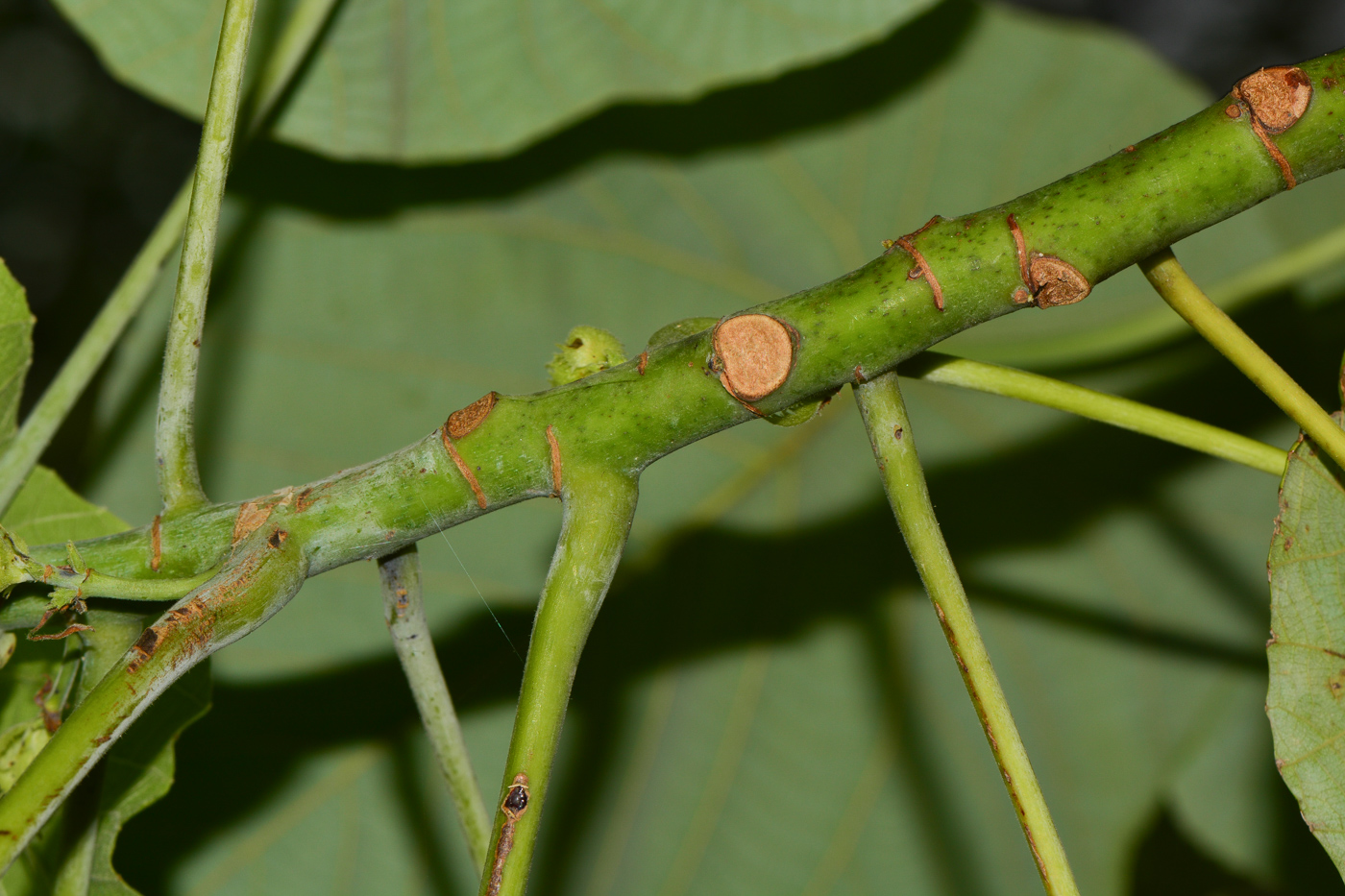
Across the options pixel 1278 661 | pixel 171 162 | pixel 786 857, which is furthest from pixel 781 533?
pixel 171 162

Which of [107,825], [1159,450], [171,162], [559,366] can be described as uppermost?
[171,162]

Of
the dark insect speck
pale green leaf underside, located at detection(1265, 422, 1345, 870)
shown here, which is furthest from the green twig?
the dark insect speck

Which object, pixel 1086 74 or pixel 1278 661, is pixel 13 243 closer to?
pixel 1086 74

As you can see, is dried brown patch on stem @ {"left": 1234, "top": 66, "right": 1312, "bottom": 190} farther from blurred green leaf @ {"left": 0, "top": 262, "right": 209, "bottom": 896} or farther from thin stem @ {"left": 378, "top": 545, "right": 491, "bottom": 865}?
blurred green leaf @ {"left": 0, "top": 262, "right": 209, "bottom": 896}

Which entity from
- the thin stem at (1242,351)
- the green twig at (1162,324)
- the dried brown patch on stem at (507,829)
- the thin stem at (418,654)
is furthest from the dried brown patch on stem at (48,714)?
the green twig at (1162,324)

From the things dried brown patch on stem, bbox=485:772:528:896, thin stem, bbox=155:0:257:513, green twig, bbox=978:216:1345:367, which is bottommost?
dried brown patch on stem, bbox=485:772:528:896

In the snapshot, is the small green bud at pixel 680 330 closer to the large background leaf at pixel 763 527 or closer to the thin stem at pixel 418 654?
the thin stem at pixel 418 654

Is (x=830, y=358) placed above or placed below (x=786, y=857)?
above
